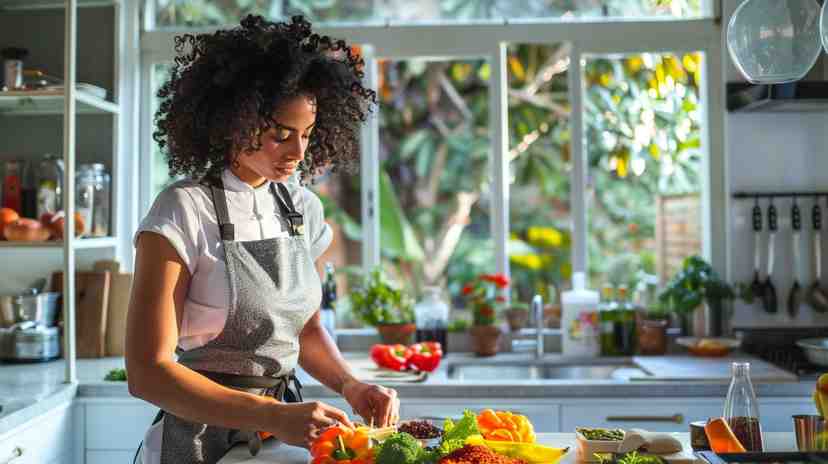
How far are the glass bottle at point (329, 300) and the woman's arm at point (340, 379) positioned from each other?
1.29m

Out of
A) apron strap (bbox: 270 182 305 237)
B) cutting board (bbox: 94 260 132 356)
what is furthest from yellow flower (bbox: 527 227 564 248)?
apron strap (bbox: 270 182 305 237)

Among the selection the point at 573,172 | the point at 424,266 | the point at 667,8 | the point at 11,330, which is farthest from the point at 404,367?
the point at 424,266

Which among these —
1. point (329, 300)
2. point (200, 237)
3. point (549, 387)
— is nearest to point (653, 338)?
point (549, 387)

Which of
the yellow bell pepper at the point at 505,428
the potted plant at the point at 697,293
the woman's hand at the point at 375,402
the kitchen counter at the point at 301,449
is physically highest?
the potted plant at the point at 697,293

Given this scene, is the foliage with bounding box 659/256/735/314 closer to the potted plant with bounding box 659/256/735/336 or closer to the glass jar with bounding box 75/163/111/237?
the potted plant with bounding box 659/256/735/336

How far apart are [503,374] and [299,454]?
1.73 meters

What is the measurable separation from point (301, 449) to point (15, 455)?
1037mm

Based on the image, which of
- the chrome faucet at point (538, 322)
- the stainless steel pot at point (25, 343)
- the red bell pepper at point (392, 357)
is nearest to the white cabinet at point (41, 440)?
the stainless steel pot at point (25, 343)

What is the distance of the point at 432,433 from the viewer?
70.4 inches

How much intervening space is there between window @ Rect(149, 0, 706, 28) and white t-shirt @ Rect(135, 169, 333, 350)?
2052 mm

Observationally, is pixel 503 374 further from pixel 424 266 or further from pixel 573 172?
pixel 424 266

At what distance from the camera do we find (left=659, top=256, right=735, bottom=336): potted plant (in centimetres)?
342

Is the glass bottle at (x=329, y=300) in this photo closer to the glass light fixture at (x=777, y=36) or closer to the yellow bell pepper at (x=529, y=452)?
the yellow bell pepper at (x=529, y=452)

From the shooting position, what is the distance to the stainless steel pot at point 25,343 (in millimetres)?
3229
